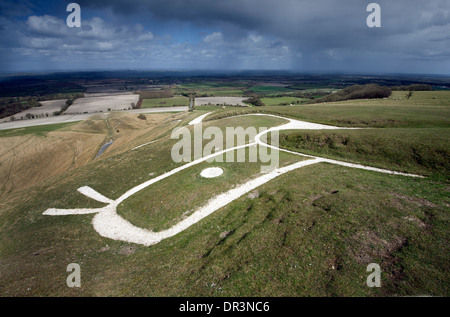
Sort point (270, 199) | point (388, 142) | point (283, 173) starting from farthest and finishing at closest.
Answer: point (388, 142)
point (283, 173)
point (270, 199)

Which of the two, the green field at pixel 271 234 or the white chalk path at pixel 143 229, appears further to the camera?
the white chalk path at pixel 143 229

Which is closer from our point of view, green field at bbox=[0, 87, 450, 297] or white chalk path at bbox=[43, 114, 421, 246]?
green field at bbox=[0, 87, 450, 297]

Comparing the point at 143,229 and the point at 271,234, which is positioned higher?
the point at 271,234

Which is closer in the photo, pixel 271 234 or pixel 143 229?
pixel 271 234

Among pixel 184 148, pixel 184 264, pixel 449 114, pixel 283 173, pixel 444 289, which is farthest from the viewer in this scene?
pixel 184 148

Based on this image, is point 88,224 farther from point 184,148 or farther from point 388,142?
point 388,142

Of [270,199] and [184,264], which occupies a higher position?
[270,199]

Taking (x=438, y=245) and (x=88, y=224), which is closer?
(x=438, y=245)
